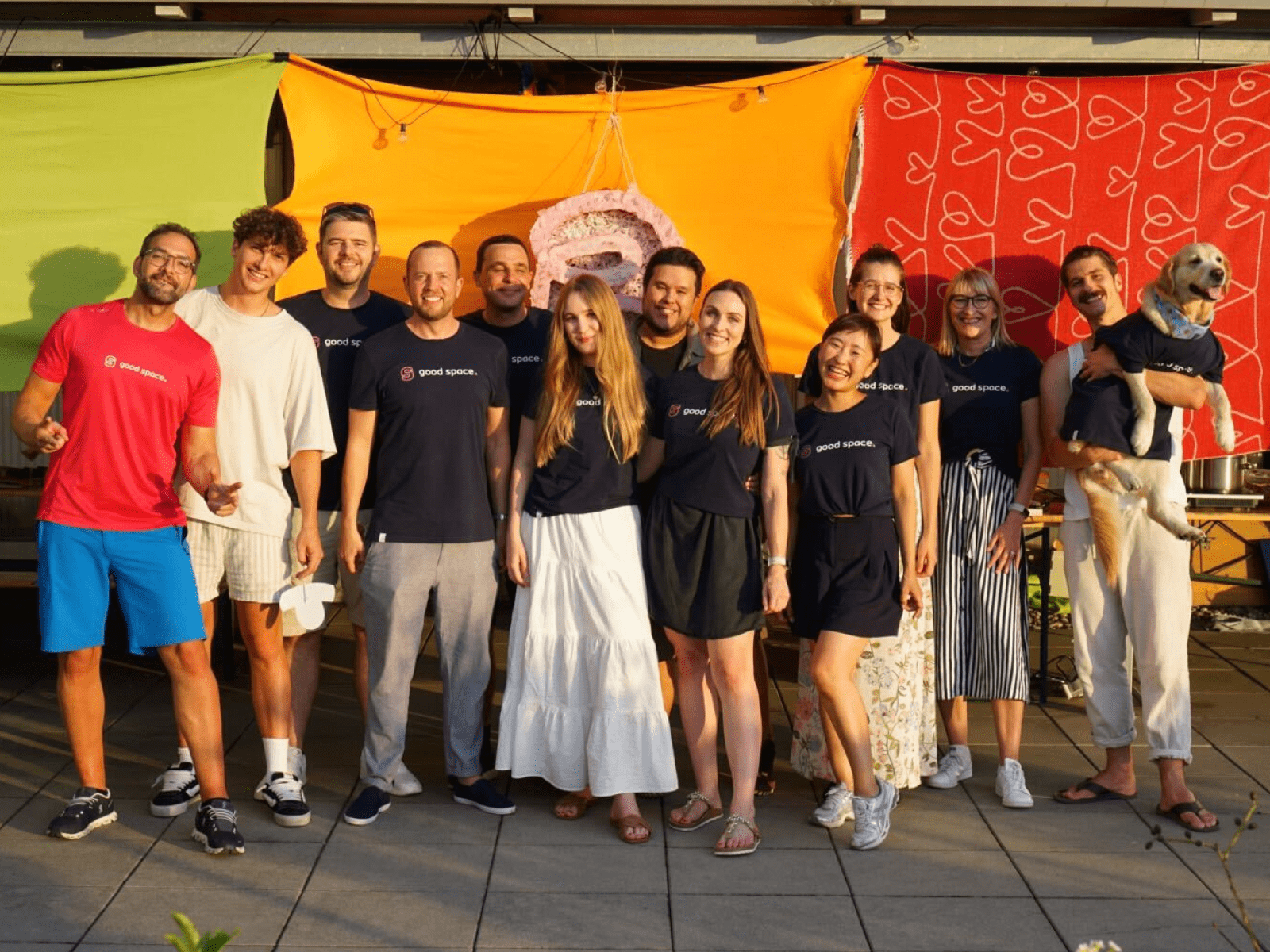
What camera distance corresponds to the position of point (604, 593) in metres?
5.11

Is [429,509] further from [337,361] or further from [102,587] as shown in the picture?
[102,587]

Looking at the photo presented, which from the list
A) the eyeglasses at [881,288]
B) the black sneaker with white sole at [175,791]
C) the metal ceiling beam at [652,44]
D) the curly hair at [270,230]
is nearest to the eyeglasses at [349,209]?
the curly hair at [270,230]

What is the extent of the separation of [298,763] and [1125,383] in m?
3.35

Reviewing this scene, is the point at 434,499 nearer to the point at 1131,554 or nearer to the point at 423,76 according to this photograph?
the point at 1131,554

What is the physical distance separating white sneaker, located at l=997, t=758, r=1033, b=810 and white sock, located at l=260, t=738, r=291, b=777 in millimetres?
2600

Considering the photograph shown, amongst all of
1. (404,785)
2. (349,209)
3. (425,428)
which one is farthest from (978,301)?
(404,785)

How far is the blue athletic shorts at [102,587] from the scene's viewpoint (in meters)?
Answer: 4.91

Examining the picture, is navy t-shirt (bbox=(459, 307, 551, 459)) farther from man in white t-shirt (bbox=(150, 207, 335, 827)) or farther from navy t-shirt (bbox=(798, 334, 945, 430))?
navy t-shirt (bbox=(798, 334, 945, 430))

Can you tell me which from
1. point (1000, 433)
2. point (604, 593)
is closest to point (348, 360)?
point (604, 593)

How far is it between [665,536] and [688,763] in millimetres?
1259

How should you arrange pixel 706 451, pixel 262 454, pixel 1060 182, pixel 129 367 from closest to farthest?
pixel 129 367, pixel 706 451, pixel 262 454, pixel 1060 182

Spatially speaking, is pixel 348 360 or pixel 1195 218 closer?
pixel 348 360

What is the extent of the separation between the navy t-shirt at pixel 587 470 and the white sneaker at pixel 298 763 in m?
1.33

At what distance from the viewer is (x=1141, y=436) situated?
5.29 meters
